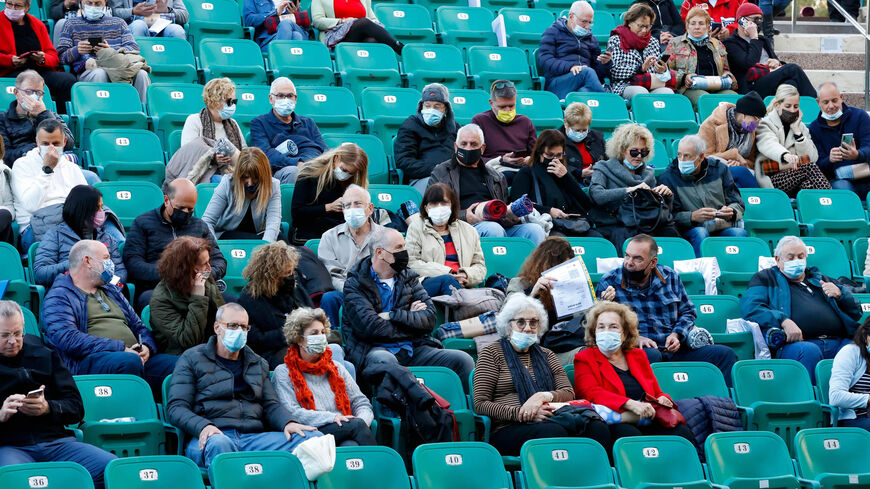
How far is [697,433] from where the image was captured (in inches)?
288

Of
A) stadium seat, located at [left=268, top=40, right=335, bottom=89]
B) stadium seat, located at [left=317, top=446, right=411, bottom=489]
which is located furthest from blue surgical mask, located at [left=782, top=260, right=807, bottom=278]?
stadium seat, located at [left=268, top=40, right=335, bottom=89]

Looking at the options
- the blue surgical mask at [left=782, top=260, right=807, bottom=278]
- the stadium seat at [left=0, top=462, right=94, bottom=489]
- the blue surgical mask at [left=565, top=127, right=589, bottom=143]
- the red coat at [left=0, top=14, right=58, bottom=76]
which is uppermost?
the red coat at [left=0, top=14, right=58, bottom=76]

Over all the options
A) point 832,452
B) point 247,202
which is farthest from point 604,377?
point 247,202

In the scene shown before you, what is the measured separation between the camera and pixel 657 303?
26.3 feet

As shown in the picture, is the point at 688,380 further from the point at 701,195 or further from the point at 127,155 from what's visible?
the point at 127,155

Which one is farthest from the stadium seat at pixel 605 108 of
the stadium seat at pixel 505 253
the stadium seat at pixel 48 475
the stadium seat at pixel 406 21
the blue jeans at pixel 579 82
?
the stadium seat at pixel 48 475

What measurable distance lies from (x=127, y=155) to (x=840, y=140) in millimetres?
5363

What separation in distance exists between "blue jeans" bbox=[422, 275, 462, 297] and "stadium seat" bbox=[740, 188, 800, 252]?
2774 millimetres

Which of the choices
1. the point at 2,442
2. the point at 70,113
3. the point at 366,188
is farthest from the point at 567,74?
the point at 2,442

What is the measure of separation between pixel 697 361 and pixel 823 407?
740mm

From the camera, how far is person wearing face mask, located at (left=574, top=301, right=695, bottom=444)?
7133 millimetres

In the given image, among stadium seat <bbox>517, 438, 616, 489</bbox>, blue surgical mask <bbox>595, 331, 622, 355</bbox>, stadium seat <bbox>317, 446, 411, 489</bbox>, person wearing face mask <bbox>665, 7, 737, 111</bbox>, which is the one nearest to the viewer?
stadium seat <bbox>317, 446, 411, 489</bbox>

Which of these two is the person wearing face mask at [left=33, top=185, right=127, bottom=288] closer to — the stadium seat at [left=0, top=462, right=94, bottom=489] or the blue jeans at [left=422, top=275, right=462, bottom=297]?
the blue jeans at [left=422, top=275, right=462, bottom=297]

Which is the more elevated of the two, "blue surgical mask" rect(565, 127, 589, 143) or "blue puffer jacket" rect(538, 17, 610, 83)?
"blue puffer jacket" rect(538, 17, 610, 83)
